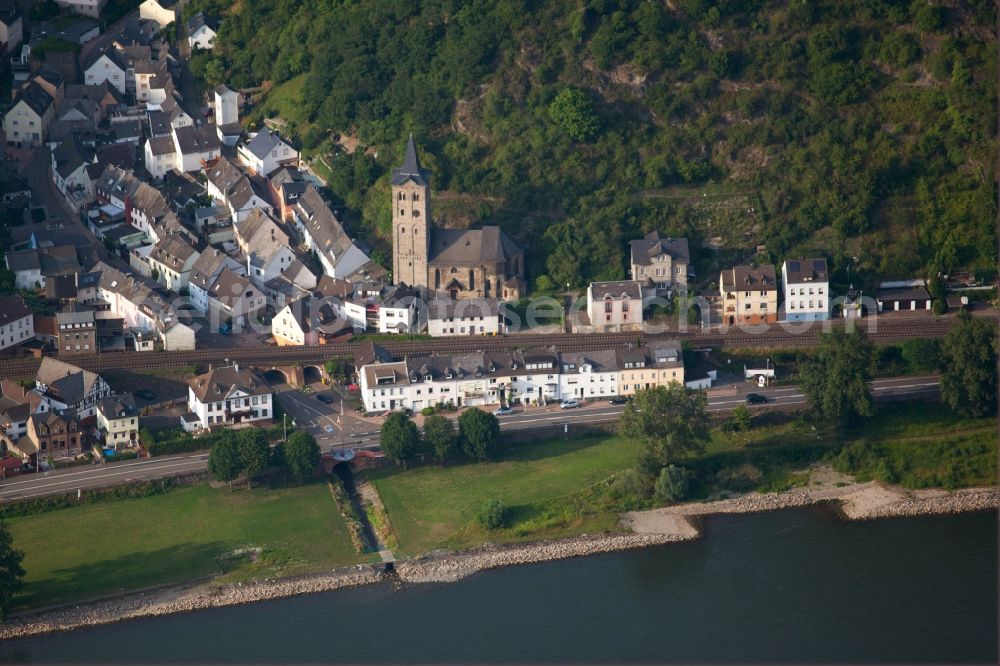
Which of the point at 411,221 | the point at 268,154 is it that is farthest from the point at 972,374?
the point at 268,154

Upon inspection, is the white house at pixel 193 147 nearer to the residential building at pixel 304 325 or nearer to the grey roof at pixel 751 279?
the residential building at pixel 304 325

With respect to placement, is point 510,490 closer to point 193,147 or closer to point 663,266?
point 663,266

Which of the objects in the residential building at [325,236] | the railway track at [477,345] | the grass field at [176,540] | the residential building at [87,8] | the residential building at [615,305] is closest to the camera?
the grass field at [176,540]

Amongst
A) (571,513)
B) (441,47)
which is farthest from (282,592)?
(441,47)

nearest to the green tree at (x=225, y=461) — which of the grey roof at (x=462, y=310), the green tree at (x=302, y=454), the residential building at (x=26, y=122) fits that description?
the green tree at (x=302, y=454)

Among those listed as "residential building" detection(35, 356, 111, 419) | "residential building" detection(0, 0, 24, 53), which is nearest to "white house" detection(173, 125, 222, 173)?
"residential building" detection(0, 0, 24, 53)

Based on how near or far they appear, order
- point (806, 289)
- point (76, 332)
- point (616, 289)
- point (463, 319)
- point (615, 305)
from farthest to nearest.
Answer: point (806, 289)
point (616, 289)
point (615, 305)
point (463, 319)
point (76, 332)
